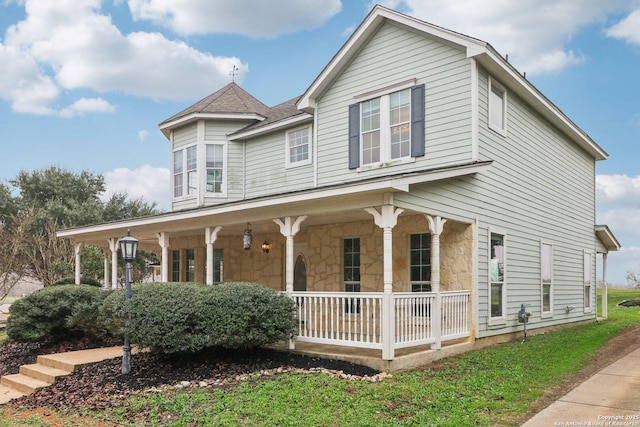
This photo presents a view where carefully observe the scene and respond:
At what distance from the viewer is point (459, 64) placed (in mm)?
10562

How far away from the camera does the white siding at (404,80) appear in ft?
34.6

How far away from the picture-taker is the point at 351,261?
40.8ft

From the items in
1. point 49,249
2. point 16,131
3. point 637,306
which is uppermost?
point 16,131

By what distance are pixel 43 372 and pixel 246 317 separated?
4.04 metres

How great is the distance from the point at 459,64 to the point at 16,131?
2264cm

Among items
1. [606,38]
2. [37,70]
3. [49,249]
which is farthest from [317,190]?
[49,249]

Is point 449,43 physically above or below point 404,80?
above

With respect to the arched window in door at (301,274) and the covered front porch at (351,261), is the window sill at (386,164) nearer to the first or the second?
the covered front porch at (351,261)

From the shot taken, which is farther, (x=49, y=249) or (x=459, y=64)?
(x=49, y=249)

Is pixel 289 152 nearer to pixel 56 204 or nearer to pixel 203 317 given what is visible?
pixel 203 317

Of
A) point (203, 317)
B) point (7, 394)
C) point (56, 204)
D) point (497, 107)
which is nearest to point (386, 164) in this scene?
point (497, 107)

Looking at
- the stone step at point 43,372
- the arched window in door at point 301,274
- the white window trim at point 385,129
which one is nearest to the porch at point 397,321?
the white window trim at point 385,129

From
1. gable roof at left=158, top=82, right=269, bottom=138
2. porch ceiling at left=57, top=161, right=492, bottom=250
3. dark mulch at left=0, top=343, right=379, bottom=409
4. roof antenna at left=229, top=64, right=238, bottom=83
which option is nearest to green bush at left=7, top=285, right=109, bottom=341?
porch ceiling at left=57, top=161, right=492, bottom=250

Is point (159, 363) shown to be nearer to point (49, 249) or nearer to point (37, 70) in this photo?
point (37, 70)
